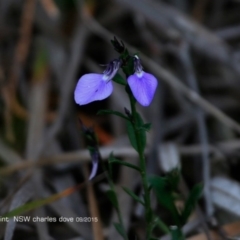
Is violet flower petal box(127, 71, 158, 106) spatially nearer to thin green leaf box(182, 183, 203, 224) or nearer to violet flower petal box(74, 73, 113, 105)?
violet flower petal box(74, 73, 113, 105)

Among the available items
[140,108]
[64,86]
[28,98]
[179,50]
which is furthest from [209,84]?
[28,98]

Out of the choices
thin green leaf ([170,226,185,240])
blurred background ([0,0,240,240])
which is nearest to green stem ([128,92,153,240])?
thin green leaf ([170,226,185,240])

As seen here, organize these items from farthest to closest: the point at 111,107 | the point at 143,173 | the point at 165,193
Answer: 1. the point at 111,107
2. the point at 165,193
3. the point at 143,173

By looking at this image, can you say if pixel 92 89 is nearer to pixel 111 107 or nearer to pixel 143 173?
pixel 143 173

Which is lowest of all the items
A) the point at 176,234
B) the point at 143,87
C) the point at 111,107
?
Answer: the point at 176,234

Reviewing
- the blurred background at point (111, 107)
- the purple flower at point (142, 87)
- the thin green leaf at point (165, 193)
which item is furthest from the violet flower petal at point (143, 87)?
the blurred background at point (111, 107)

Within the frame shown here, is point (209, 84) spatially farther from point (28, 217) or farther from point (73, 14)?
point (28, 217)

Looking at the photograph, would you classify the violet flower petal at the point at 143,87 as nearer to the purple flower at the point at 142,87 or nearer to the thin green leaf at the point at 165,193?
the purple flower at the point at 142,87

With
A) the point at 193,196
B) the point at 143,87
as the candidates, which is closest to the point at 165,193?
the point at 193,196
